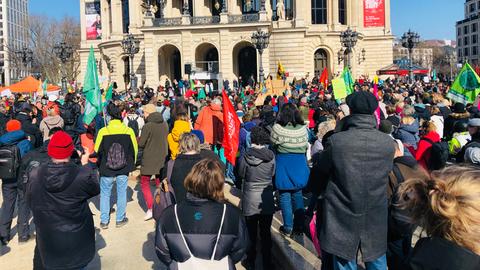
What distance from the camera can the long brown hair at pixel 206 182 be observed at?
3.51m

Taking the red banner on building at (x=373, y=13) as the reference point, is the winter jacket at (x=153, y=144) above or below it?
below

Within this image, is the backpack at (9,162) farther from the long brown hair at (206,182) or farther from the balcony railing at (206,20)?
the balcony railing at (206,20)

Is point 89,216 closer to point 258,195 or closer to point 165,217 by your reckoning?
point 165,217

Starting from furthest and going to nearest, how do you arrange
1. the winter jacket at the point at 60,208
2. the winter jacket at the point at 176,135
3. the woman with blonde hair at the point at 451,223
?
the winter jacket at the point at 176,135 → the winter jacket at the point at 60,208 → the woman with blonde hair at the point at 451,223

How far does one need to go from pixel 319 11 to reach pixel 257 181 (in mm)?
43564

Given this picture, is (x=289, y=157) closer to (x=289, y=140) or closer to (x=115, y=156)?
(x=289, y=140)

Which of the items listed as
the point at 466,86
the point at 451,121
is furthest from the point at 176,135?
the point at 466,86

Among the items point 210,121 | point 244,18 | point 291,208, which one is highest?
point 244,18

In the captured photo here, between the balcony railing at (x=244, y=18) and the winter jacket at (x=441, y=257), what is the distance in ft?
129

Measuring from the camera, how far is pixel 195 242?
3.41m

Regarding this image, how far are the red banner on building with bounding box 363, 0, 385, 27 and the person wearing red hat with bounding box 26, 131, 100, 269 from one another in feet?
163

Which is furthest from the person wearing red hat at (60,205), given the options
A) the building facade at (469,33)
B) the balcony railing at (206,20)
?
the building facade at (469,33)

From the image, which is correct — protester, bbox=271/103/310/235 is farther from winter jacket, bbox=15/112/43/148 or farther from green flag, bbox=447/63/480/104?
green flag, bbox=447/63/480/104

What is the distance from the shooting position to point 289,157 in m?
6.01
